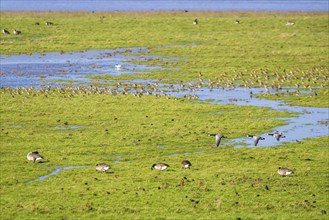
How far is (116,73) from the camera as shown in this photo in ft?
165

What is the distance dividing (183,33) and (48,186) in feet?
156

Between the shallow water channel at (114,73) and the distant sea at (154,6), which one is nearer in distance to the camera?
the shallow water channel at (114,73)

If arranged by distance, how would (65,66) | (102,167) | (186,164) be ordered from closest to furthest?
(102,167) → (186,164) → (65,66)

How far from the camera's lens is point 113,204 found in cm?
2217

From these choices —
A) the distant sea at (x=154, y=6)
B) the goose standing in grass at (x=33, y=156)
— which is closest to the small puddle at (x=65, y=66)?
the goose standing in grass at (x=33, y=156)

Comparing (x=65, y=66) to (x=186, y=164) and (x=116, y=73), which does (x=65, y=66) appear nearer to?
(x=116, y=73)

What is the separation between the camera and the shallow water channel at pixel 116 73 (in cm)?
3331

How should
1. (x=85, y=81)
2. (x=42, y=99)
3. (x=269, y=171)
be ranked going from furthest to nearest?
(x=85, y=81)
(x=42, y=99)
(x=269, y=171)

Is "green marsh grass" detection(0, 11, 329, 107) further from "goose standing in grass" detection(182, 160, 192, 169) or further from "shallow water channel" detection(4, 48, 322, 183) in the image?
"goose standing in grass" detection(182, 160, 192, 169)

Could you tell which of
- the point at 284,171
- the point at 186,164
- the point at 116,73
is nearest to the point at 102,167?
the point at 186,164

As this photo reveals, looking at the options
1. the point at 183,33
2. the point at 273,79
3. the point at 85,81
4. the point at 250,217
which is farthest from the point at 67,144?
the point at 183,33

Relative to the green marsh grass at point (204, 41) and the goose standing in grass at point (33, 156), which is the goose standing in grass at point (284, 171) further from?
the green marsh grass at point (204, 41)

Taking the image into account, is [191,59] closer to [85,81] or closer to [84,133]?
[85,81]

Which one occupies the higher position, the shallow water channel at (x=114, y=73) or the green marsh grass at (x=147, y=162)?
the shallow water channel at (x=114, y=73)
